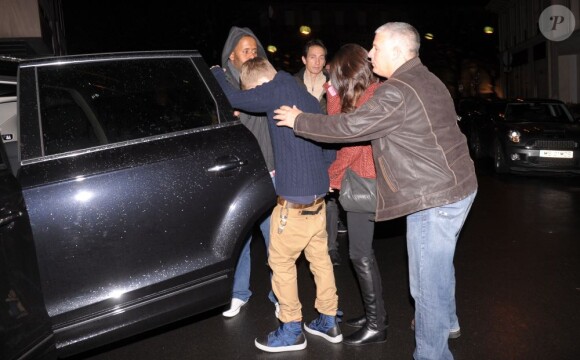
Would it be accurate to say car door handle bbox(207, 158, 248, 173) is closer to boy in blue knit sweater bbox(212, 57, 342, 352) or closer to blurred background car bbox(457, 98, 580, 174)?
boy in blue knit sweater bbox(212, 57, 342, 352)

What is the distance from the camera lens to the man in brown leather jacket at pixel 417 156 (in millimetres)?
2764

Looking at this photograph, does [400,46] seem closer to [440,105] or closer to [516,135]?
[440,105]

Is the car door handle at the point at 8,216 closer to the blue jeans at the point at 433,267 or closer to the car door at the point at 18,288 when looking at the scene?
the car door at the point at 18,288

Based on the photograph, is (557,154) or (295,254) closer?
(295,254)

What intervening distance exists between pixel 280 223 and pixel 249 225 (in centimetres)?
39

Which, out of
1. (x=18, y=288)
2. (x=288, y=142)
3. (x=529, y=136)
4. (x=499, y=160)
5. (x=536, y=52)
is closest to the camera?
(x=18, y=288)

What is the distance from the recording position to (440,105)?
9.26ft

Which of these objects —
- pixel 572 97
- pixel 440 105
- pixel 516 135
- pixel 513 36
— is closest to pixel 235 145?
pixel 440 105

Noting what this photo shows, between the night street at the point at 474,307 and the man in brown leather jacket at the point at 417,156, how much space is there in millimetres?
743

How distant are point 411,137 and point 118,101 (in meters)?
1.47

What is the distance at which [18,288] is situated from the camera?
86.7 inches

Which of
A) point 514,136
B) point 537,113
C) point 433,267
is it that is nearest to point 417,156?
point 433,267

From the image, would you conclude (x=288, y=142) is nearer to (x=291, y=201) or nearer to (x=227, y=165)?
(x=291, y=201)

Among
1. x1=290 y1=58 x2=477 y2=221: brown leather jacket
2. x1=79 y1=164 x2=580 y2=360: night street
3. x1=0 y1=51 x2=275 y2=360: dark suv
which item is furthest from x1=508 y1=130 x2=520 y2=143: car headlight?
x1=0 y1=51 x2=275 y2=360: dark suv
